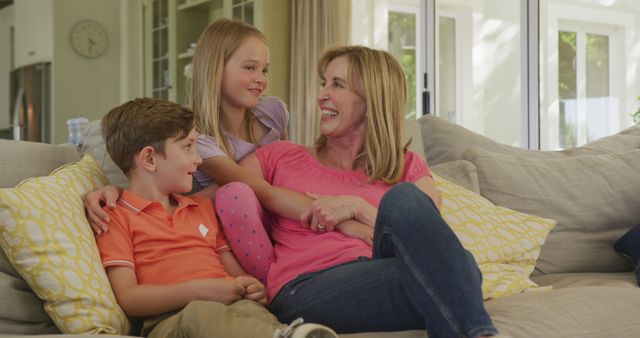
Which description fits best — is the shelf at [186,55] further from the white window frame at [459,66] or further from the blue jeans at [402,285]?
the blue jeans at [402,285]

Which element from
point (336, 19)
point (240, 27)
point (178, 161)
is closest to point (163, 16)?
point (336, 19)

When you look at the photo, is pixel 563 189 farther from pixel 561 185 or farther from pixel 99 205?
pixel 99 205

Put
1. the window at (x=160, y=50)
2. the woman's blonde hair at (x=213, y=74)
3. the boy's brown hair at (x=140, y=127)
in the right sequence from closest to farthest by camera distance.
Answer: the boy's brown hair at (x=140, y=127), the woman's blonde hair at (x=213, y=74), the window at (x=160, y=50)

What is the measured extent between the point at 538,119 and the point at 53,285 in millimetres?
4186

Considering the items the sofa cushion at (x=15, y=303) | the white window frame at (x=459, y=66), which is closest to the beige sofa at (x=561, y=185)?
the sofa cushion at (x=15, y=303)

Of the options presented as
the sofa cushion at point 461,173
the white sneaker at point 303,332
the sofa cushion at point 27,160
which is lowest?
the white sneaker at point 303,332

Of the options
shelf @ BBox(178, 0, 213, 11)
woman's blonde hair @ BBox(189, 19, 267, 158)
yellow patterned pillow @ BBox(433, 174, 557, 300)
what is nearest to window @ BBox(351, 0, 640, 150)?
shelf @ BBox(178, 0, 213, 11)

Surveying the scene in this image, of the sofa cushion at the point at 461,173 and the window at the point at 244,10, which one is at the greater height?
the window at the point at 244,10

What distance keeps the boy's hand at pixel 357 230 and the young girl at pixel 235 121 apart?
20 cm

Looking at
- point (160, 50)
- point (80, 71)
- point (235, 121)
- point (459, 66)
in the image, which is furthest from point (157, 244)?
point (80, 71)

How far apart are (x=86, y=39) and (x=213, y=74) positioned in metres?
5.49

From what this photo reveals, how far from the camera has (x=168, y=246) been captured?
5.97ft

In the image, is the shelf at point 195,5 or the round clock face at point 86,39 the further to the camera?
the round clock face at point 86,39

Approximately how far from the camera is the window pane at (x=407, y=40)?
6113 millimetres
